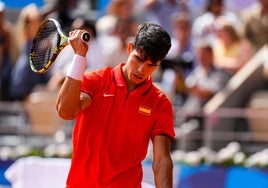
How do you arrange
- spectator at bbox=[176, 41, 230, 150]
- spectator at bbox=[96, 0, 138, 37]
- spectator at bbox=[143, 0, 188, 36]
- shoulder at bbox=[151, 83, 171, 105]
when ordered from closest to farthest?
shoulder at bbox=[151, 83, 171, 105] → spectator at bbox=[176, 41, 230, 150] → spectator at bbox=[96, 0, 138, 37] → spectator at bbox=[143, 0, 188, 36]

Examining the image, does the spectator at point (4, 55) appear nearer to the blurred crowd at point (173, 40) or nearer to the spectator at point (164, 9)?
the blurred crowd at point (173, 40)

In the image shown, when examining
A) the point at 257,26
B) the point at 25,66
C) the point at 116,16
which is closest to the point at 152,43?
the point at 257,26

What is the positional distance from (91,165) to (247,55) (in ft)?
19.6

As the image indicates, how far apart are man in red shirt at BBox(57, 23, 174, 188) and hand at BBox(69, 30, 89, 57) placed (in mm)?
283

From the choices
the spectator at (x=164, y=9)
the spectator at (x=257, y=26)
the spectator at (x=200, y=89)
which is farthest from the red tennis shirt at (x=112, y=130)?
the spectator at (x=164, y=9)

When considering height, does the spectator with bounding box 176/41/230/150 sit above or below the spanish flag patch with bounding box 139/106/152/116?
above

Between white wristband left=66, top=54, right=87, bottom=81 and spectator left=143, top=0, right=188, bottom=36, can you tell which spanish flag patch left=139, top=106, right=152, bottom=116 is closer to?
white wristband left=66, top=54, right=87, bottom=81

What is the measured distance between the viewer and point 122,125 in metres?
6.56

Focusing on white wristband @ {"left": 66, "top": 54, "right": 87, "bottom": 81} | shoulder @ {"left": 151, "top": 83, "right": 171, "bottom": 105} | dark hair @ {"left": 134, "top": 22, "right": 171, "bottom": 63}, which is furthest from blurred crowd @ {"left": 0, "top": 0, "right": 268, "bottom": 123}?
white wristband @ {"left": 66, "top": 54, "right": 87, "bottom": 81}

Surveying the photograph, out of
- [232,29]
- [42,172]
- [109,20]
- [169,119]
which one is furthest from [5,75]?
[169,119]

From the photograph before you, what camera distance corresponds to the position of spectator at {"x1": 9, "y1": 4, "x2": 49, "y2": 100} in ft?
41.1

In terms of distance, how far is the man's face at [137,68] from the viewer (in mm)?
6347

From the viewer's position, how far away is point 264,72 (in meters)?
11.9

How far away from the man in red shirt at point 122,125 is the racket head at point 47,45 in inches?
10.8
